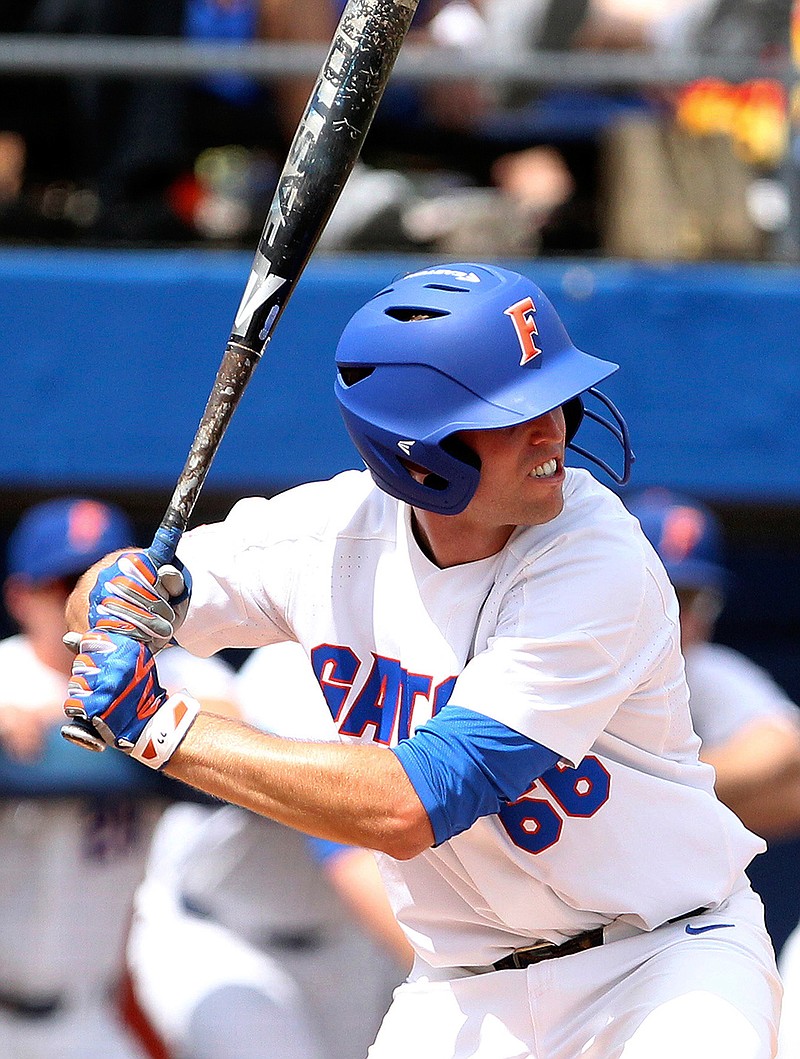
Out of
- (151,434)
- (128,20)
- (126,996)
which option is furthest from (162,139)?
(126,996)

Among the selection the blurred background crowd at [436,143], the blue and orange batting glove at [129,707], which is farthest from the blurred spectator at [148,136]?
the blue and orange batting glove at [129,707]

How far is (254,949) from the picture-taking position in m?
4.21

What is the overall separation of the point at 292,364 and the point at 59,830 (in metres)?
1.45

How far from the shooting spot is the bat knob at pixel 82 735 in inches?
89.7

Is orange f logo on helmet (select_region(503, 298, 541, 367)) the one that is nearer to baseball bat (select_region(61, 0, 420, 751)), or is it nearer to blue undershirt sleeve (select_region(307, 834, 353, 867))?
baseball bat (select_region(61, 0, 420, 751))

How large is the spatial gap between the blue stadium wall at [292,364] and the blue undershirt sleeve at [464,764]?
2.58 m

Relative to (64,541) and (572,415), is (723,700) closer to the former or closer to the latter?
(64,541)

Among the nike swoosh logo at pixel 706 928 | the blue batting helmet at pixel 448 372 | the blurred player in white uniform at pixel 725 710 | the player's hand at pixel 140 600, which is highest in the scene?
the blue batting helmet at pixel 448 372

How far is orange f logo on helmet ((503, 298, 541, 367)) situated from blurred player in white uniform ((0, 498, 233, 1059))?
2065mm

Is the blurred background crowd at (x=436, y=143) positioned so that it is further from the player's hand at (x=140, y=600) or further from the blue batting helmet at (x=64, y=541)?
the player's hand at (x=140, y=600)

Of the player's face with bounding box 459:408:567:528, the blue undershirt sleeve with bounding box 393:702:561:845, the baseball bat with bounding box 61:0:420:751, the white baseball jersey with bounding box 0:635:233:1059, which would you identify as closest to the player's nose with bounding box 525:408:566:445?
the player's face with bounding box 459:408:567:528

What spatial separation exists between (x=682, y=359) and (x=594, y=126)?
142 cm

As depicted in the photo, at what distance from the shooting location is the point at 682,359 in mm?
4758

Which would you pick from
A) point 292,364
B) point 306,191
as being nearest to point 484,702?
point 306,191
